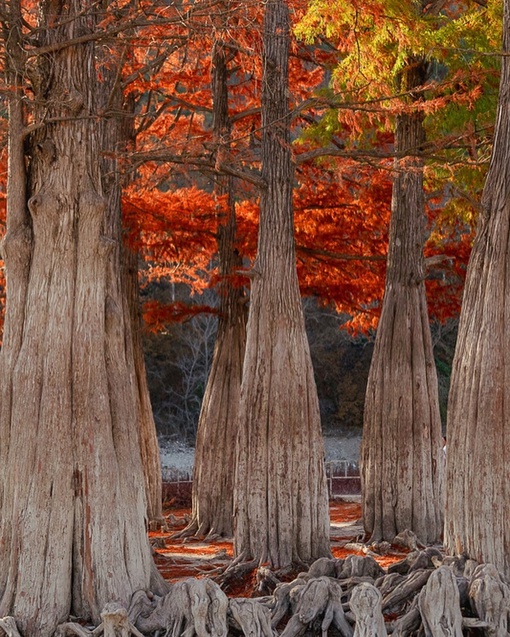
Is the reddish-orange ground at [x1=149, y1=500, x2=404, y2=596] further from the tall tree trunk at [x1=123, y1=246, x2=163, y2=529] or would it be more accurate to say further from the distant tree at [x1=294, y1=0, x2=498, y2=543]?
the distant tree at [x1=294, y1=0, x2=498, y2=543]

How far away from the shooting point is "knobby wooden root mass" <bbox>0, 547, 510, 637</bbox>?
8.70 meters

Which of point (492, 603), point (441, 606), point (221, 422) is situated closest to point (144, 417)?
point (221, 422)

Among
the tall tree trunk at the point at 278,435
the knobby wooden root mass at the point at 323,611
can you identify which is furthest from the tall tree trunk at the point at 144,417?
the knobby wooden root mass at the point at 323,611

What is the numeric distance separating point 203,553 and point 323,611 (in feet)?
20.1

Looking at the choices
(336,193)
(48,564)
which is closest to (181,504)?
(336,193)

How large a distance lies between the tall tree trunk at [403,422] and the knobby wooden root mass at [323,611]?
584cm

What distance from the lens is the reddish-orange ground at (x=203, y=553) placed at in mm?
12727

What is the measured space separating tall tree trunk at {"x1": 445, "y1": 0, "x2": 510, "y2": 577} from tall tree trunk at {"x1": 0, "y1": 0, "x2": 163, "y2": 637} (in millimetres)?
3090

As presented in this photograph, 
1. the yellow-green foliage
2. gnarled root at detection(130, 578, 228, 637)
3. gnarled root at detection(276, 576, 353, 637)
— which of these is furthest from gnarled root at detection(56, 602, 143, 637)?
the yellow-green foliage

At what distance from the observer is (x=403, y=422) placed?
1530cm

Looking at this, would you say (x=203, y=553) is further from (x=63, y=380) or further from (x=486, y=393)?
(x=486, y=393)

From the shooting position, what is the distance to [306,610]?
29.5 feet

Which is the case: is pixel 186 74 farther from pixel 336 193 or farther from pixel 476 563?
pixel 476 563

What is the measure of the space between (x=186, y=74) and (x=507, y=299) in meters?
10.6
